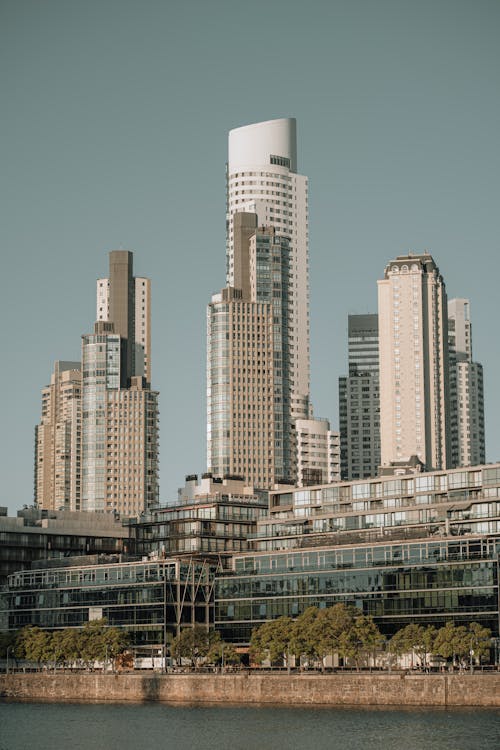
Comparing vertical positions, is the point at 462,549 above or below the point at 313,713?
above

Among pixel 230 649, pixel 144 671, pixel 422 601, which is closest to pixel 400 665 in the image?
pixel 422 601

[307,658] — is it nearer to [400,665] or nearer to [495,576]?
[400,665]

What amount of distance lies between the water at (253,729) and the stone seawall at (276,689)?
319 cm

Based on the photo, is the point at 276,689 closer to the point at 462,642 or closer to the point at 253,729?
the point at 462,642

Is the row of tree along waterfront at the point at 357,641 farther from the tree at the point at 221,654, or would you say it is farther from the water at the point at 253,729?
the water at the point at 253,729

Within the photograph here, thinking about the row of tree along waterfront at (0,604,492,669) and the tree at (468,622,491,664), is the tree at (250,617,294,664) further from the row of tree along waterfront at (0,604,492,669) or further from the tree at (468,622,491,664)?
the tree at (468,622,491,664)

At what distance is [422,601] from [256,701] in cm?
3051

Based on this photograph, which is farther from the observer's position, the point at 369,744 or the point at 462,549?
the point at 462,549

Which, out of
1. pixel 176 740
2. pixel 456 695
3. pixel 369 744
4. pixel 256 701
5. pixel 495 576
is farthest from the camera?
pixel 495 576

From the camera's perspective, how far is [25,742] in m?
149

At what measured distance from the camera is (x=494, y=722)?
145 metres

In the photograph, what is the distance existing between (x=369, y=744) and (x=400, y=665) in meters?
53.0

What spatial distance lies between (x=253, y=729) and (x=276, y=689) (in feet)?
77.7

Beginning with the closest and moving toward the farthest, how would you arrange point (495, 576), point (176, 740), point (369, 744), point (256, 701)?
point (369, 744) < point (176, 740) < point (256, 701) < point (495, 576)
